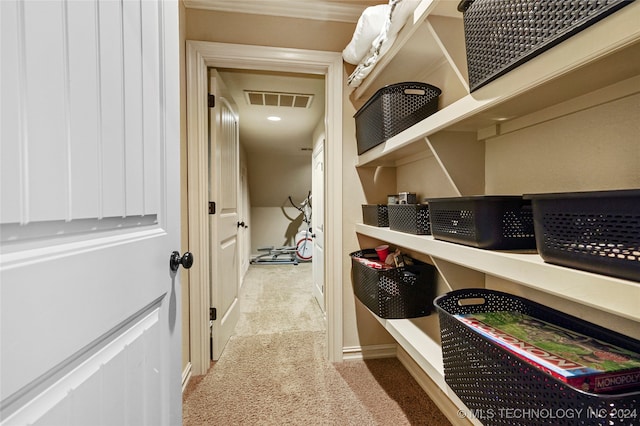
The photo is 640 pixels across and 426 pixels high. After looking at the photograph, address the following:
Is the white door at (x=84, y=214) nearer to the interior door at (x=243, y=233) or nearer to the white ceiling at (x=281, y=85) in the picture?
the white ceiling at (x=281, y=85)

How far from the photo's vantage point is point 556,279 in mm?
554

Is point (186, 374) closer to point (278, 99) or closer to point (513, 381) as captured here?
point (513, 381)

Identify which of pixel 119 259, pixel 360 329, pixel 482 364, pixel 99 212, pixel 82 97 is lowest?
pixel 360 329

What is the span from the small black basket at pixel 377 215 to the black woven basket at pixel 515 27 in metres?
0.86

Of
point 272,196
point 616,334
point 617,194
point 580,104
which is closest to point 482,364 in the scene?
point 616,334

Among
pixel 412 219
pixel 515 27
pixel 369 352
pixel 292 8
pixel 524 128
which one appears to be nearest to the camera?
pixel 515 27

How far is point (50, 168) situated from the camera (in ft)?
1.41

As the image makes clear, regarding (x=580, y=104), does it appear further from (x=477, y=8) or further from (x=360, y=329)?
(x=360, y=329)

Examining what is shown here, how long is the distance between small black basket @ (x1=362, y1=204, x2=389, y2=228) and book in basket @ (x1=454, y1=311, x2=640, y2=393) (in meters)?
0.75

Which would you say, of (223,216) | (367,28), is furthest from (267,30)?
(223,216)

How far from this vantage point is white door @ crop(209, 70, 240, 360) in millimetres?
1908

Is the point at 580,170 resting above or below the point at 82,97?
below

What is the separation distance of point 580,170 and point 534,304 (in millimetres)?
439

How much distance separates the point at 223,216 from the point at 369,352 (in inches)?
57.0
